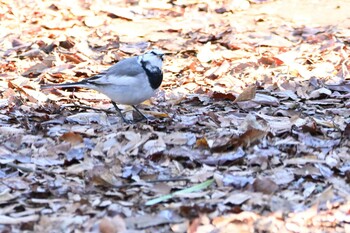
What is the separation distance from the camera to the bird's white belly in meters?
6.08

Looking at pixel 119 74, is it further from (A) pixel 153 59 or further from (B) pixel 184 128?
(B) pixel 184 128

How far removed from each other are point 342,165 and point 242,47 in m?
3.37

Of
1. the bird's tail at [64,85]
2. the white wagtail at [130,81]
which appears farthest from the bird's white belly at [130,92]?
the bird's tail at [64,85]

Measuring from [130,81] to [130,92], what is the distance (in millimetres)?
91

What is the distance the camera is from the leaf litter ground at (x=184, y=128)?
4.50 meters

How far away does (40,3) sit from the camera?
9.89 m

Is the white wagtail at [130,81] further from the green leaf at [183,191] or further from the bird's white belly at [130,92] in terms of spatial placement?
the green leaf at [183,191]

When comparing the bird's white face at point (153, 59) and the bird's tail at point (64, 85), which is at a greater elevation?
the bird's white face at point (153, 59)

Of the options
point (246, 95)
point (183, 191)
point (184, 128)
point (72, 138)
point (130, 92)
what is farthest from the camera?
point (246, 95)

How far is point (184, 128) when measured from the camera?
5.81 m

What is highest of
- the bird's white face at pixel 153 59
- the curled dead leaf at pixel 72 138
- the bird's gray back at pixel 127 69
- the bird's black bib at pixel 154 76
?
the bird's white face at pixel 153 59

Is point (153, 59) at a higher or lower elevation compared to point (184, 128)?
higher

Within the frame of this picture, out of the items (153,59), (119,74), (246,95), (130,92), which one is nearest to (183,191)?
(130,92)

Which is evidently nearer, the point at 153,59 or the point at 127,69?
the point at 127,69
